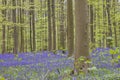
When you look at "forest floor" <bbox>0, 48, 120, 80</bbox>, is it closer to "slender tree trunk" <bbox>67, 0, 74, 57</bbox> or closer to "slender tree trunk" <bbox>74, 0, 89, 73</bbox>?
"slender tree trunk" <bbox>74, 0, 89, 73</bbox>

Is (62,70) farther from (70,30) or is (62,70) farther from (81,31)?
(70,30)

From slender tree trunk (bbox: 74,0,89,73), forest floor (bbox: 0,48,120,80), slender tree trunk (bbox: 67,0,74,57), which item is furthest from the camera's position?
slender tree trunk (bbox: 67,0,74,57)

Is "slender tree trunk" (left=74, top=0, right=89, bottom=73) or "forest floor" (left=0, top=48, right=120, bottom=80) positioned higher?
"slender tree trunk" (left=74, top=0, right=89, bottom=73)

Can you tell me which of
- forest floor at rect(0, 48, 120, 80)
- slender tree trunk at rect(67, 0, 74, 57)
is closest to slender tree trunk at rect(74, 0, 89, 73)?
forest floor at rect(0, 48, 120, 80)

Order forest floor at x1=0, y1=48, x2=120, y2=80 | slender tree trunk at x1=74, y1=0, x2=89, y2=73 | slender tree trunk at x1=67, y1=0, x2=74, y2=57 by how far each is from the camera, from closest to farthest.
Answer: forest floor at x1=0, y1=48, x2=120, y2=80 < slender tree trunk at x1=74, y1=0, x2=89, y2=73 < slender tree trunk at x1=67, y1=0, x2=74, y2=57

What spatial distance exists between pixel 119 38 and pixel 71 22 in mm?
30718

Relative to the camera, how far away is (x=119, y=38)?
149 ft

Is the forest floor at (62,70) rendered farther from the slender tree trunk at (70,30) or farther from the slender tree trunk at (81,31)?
the slender tree trunk at (70,30)

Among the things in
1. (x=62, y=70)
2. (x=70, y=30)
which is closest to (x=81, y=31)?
(x=62, y=70)

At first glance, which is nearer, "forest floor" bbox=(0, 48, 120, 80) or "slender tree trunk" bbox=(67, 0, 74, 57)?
"forest floor" bbox=(0, 48, 120, 80)

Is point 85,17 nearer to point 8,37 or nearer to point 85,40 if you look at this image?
point 85,40

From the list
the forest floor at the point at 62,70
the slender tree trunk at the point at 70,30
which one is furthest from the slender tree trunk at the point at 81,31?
the slender tree trunk at the point at 70,30

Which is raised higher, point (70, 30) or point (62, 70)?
point (70, 30)

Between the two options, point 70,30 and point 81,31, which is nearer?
point 81,31
